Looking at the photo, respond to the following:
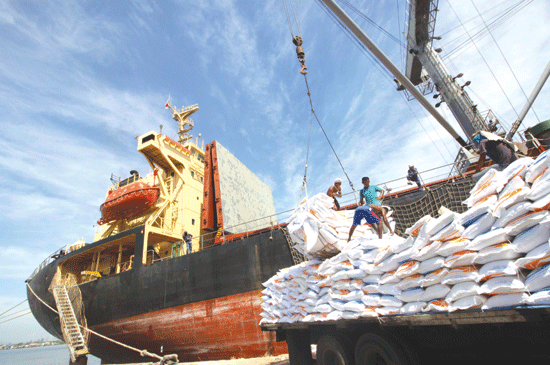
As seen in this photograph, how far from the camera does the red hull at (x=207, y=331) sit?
8.34 metres

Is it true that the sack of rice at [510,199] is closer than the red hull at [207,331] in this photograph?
Yes

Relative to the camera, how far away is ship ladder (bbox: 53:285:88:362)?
33.9ft

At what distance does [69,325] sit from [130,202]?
5336 mm

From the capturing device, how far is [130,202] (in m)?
13.4

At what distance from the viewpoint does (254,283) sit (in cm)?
879

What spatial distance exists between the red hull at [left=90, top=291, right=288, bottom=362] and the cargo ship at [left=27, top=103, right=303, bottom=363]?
31mm

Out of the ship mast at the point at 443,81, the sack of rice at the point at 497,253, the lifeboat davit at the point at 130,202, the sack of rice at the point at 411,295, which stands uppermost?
the ship mast at the point at 443,81

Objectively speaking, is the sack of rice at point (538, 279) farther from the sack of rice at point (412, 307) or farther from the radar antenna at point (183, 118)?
the radar antenna at point (183, 118)

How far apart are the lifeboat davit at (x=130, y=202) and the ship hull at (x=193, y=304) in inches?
80.8

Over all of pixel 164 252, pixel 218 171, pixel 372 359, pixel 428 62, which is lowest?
pixel 372 359

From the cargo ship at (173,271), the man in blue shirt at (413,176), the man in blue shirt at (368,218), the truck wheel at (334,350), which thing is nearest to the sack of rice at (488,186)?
the man in blue shirt at (368,218)

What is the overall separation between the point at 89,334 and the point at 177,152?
29.7 feet

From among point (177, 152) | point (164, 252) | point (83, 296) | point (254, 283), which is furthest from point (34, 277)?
point (254, 283)

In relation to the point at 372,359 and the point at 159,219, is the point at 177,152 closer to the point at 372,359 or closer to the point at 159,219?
the point at 159,219
